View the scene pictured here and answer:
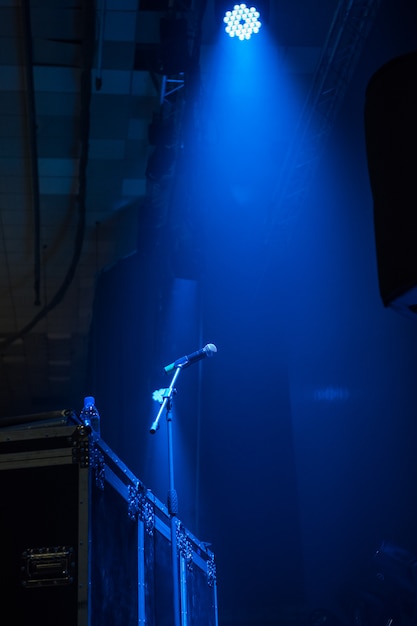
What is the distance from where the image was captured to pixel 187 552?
327cm

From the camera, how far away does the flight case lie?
1.90m

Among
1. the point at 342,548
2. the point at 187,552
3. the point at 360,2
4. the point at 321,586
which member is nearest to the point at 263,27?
the point at 360,2

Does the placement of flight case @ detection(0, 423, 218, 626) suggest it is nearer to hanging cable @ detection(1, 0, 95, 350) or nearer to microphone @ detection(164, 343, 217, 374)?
microphone @ detection(164, 343, 217, 374)

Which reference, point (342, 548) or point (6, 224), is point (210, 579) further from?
point (6, 224)

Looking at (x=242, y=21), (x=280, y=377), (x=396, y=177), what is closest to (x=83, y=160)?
(x=242, y=21)

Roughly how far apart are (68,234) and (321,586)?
4288mm

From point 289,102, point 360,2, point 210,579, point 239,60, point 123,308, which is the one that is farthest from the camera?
point 123,308

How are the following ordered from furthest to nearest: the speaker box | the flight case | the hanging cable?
the hanging cable
the flight case
the speaker box

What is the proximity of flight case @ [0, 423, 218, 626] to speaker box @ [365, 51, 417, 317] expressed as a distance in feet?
4.45

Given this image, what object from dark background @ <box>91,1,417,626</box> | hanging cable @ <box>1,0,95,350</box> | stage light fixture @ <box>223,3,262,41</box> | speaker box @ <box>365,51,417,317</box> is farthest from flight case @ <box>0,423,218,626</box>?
hanging cable @ <box>1,0,95,350</box>

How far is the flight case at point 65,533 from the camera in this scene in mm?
1898

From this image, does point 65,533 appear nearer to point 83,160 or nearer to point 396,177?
point 396,177

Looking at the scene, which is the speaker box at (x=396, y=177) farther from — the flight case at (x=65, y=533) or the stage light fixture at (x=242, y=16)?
the stage light fixture at (x=242, y=16)

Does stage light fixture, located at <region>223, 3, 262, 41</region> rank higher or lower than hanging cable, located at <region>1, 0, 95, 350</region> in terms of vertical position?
lower
